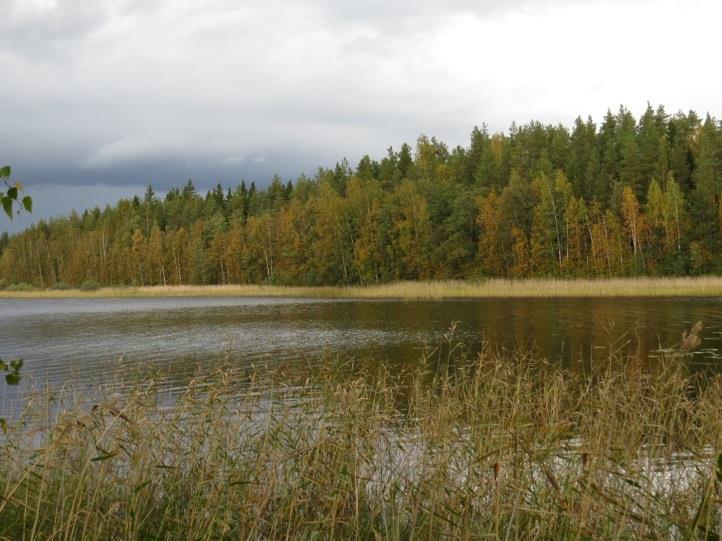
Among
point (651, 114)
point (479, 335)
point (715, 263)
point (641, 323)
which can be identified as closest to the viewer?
point (479, 335)

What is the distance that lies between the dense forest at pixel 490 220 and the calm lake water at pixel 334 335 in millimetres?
27636

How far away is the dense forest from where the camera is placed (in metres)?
62.7

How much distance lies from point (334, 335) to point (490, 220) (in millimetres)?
48660

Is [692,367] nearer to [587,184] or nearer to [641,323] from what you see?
[641,323]

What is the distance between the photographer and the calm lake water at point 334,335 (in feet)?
59.9

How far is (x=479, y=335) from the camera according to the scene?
23266mm

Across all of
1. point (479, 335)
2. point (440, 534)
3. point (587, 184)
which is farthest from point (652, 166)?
point (440, 534)

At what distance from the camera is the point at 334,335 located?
82.9 ft

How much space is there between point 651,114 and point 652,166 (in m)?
20.9

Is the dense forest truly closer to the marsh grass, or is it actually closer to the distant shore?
the distant shore

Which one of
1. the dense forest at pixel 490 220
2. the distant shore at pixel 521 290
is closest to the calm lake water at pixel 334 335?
the distant shore at pixel 521 290

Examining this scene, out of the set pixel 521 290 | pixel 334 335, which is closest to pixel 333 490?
pixel 334 335

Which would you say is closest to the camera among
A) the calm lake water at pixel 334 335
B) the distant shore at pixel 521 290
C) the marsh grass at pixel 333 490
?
the marsh grass at pixel 333 490

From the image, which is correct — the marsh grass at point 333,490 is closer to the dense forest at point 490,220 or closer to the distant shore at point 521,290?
the distant shore at point 521,290
